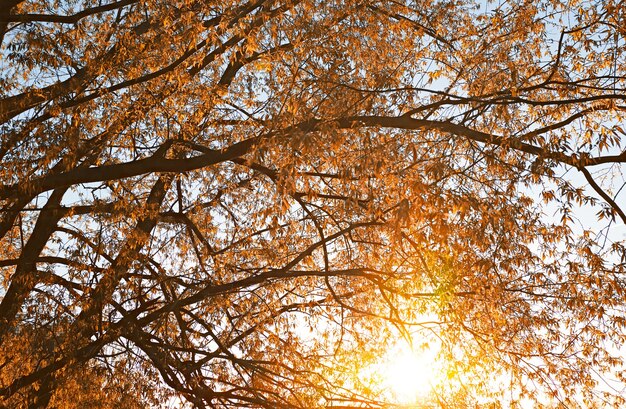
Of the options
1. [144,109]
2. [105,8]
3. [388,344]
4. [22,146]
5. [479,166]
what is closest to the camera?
[105,8]

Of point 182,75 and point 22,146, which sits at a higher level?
point 182,75

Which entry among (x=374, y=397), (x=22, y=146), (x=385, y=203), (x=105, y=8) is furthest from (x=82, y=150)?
(x=374, y=397)

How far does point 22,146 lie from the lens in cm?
704

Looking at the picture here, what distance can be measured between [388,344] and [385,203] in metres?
4.00

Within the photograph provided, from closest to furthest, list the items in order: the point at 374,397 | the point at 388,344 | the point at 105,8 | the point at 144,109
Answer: the point at 105,8 → the point at 144,109 → the point at 374,397 → the point at 388,344

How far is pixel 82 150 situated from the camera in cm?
784

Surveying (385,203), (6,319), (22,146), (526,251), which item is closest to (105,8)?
(22,146)

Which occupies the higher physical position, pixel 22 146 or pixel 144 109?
pixel 144 109

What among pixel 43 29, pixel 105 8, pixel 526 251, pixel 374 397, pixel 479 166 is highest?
pixel 43 29

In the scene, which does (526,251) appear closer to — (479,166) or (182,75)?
(479,166)

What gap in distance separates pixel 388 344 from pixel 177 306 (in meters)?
3.89

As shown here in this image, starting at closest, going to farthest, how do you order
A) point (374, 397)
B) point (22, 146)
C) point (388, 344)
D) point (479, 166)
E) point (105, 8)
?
point (105, 8) → point (22, 146) → point (479, 166) → point (374, 397) → point (388, 344)

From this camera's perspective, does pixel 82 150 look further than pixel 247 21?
Yes

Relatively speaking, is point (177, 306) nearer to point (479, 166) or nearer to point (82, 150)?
point (82, 150)
